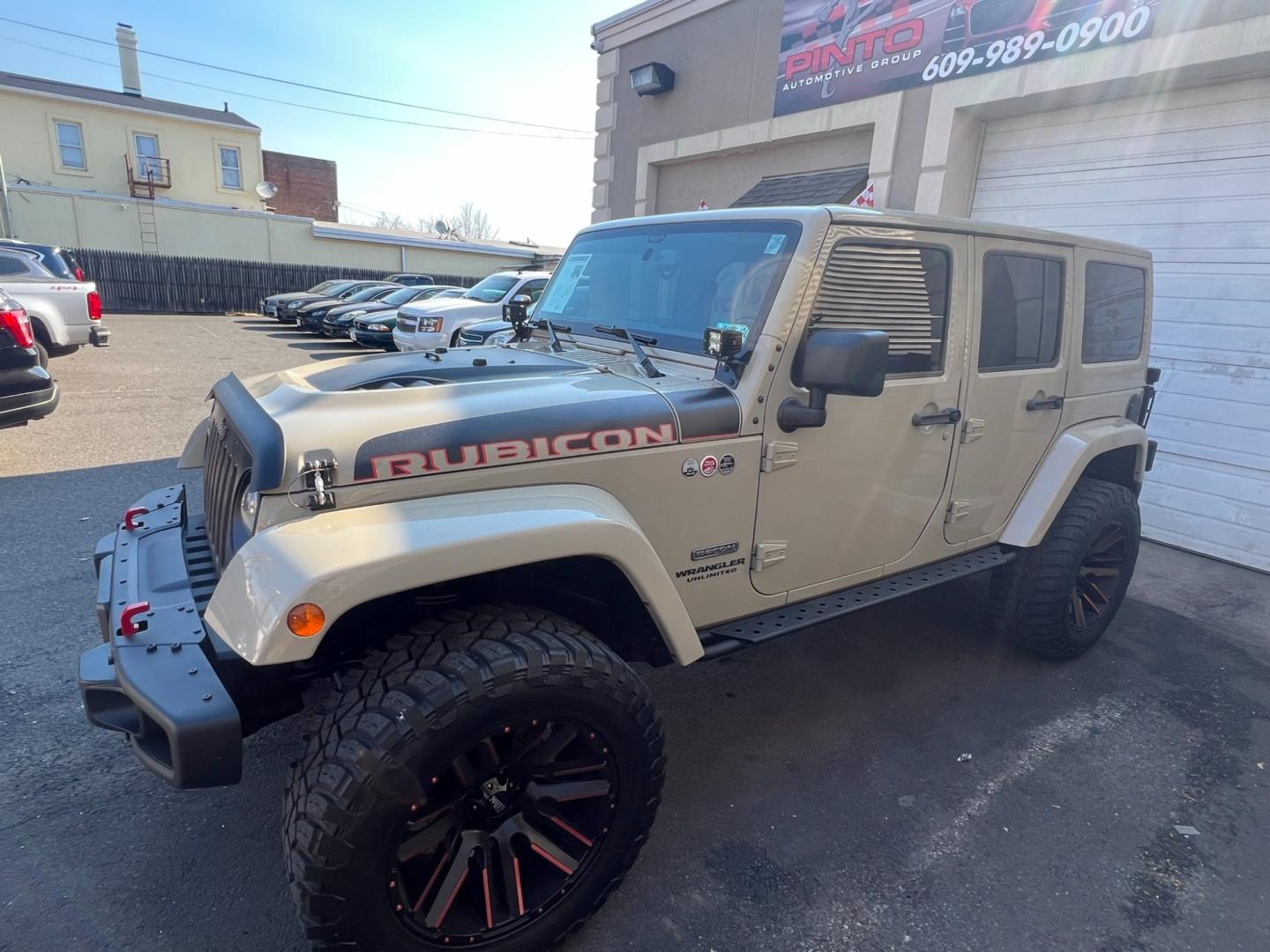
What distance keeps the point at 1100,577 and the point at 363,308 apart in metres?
15.3

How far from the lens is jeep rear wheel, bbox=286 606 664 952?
1.71 metres

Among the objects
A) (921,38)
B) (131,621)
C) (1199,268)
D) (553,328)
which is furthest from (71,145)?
(1199,268)

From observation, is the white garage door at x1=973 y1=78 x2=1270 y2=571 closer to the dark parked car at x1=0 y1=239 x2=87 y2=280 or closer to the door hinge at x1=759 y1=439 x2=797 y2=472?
the door hinge at x1=759 y1=439 x2=797 y2=472

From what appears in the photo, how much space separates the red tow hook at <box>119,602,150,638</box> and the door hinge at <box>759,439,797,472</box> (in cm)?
185

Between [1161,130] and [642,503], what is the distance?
20.5 feet

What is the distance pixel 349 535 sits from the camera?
1746 mm

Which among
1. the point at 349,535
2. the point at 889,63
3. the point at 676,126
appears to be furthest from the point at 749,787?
the point at 676,126

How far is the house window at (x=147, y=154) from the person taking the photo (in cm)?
2728

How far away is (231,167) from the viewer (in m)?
29.4

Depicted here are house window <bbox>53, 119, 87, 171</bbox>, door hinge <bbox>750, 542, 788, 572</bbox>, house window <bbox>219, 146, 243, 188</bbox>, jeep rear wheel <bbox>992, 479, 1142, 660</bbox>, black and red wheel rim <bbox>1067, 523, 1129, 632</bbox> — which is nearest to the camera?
door hinge <bbox>750, 542, 788, 572</bbox>

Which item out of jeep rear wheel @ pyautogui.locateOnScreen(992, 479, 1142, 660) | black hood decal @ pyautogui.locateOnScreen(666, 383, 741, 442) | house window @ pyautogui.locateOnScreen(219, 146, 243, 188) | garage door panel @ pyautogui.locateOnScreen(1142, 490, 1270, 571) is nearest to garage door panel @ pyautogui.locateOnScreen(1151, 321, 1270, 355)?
garage door panel @ pyautogui.locateOnScreen(1142, 490, 1270, 571)

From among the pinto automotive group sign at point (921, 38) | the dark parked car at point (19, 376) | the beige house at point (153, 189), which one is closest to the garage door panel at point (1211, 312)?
the pinto automotive group sign at point (921, 38)

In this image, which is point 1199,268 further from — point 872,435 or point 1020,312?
point 872,435

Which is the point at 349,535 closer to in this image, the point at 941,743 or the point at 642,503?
the point at 642,503
